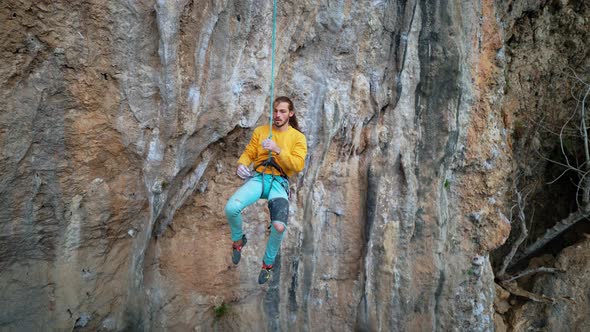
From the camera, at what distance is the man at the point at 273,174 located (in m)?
4.14

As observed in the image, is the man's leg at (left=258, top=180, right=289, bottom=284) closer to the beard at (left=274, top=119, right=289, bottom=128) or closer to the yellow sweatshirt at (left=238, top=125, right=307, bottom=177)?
the yellow sweatshirt at (left=238, top=125, right=307, bottom=177)

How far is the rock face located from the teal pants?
1.41m

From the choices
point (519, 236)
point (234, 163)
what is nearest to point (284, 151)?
point (234, 163)

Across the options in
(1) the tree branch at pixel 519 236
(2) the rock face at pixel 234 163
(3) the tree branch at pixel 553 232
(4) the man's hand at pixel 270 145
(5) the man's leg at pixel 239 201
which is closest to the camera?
(4) the man's hand at pixel 270 145

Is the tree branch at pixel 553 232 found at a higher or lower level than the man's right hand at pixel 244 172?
lower

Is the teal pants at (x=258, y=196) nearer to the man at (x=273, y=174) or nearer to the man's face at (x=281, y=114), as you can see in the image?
the man at (x=273, y=174)

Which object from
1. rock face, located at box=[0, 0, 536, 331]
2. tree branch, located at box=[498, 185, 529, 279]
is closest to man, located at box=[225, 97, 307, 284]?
rock face, located at box=[0, 0, 536, 331]

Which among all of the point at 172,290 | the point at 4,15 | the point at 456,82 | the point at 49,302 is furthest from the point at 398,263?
the point at 4,15

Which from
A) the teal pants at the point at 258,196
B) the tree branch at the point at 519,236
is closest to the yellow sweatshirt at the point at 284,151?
the teal pants at the point at 258,196

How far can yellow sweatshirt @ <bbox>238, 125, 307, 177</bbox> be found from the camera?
4148mm

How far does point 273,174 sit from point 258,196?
26 cm

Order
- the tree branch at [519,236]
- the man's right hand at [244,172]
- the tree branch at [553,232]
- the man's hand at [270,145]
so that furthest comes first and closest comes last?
the tree branch at [553,232]
the tree branch at [519,236]
the man's right hand at [244,172]
the man's hand at [270,145]

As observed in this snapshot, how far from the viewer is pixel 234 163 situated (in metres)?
5.87

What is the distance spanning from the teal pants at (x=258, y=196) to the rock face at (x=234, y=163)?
1.41 metres
